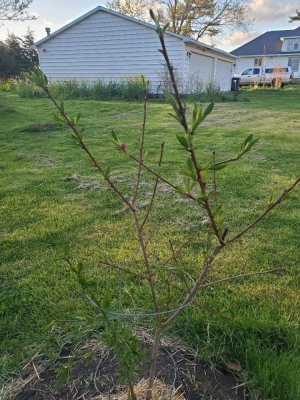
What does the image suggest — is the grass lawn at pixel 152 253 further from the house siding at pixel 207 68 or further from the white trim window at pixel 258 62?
the white trim window at pixel 258 62

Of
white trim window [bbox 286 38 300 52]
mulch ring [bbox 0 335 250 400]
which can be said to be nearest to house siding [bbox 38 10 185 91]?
mulch ring [bbox 0 335 250 400]

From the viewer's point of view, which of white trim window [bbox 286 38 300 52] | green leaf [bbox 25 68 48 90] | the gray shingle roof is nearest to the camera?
green leaf [bbox 25 68 48 90]

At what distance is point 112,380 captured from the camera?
1.42 m

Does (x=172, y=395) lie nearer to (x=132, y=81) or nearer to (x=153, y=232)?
(x=153, y=232)

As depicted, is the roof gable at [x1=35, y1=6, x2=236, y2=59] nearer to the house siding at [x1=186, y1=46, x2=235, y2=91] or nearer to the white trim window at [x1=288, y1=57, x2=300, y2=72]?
the house siding at [x1=186, y1=46, x2=235, y2=91]

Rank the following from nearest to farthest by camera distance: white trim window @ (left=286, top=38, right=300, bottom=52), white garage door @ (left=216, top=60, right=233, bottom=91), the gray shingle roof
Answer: white garage door @ (left=216, top=60, right=233, bottom=91), white trim window @ (left=286, top=38, right=300, bottom=52), the gray shingle roof

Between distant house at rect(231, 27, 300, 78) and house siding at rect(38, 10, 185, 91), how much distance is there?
75.2 ft

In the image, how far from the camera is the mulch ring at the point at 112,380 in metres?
1.36

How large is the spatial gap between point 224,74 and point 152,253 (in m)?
21.3

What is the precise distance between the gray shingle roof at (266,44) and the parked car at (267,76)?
785 cm

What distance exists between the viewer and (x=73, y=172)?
449cm

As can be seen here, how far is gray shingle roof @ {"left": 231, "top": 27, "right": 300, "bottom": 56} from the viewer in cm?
3612

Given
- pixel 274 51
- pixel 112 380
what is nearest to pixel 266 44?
pixel 274 51

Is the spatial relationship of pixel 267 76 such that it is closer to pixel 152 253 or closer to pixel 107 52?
pixel 107 52
